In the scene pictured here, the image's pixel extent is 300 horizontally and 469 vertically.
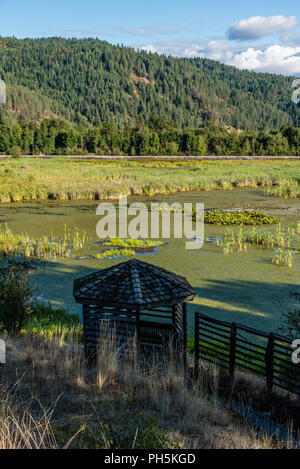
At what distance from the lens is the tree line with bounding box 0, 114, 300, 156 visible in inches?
4085

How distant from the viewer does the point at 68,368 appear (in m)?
7.53

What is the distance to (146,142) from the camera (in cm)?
10400

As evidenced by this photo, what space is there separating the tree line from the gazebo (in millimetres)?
96161

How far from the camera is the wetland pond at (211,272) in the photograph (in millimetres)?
12727

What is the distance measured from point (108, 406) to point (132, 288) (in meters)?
2.06

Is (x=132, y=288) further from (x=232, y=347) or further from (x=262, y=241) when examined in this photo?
(x=262, y=241)

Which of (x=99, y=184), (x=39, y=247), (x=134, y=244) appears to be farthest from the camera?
(x=99, y=184)

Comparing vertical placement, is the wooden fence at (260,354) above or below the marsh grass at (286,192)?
below

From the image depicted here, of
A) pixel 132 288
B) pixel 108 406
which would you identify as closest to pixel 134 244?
pixel 132 288

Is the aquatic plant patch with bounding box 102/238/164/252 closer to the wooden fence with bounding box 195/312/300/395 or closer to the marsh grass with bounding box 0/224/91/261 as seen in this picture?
the marsh grass with bounding box 0/224/91/261

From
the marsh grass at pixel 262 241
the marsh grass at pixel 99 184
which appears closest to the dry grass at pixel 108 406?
the marsh grass at pixel 262 241

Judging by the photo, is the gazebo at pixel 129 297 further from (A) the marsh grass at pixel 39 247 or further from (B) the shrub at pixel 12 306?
(A) the marsh grass at pixel 39 247

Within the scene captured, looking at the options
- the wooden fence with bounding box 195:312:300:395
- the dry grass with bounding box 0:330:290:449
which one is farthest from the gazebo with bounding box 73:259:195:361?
the wooden fence with bounding box 195:312:300:395
